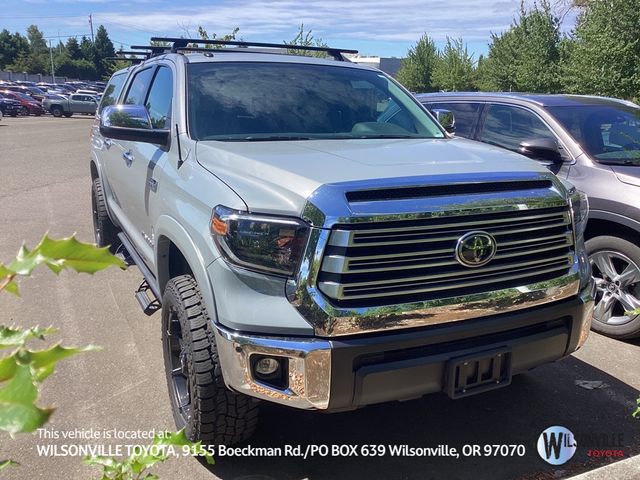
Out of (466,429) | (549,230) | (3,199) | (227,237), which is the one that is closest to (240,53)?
(227,237)

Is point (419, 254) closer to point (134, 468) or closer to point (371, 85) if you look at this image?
point (134, 468)

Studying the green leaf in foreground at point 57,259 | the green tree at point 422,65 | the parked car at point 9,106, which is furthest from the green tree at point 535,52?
the parked car at point 9,106

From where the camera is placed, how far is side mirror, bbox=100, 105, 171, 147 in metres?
3.34

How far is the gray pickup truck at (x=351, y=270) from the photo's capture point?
2359 millimetres

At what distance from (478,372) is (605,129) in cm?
345

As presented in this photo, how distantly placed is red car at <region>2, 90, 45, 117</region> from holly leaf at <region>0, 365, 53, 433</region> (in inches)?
1828

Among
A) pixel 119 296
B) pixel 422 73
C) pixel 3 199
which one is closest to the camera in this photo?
pixel 119 296

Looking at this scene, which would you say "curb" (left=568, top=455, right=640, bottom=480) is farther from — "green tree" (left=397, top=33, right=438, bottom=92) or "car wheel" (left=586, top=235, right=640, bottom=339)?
"green tree" (left=397, top=33, right=438, bottom=92)

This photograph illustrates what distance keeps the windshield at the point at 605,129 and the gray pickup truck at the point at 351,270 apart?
1.98 m

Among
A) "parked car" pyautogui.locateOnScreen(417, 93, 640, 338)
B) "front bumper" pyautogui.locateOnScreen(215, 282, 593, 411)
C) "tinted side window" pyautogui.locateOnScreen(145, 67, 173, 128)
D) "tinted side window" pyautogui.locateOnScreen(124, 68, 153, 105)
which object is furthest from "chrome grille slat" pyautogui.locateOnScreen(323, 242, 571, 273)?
"tinted side window" pyautogui.locateOnScreen(124, 68, 153, 105)

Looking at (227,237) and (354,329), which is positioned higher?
(227,237)

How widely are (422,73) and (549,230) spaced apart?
43.8 m

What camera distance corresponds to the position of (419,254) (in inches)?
96.7

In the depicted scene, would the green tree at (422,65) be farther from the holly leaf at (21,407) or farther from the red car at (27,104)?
the holly leaf at (21,407)
